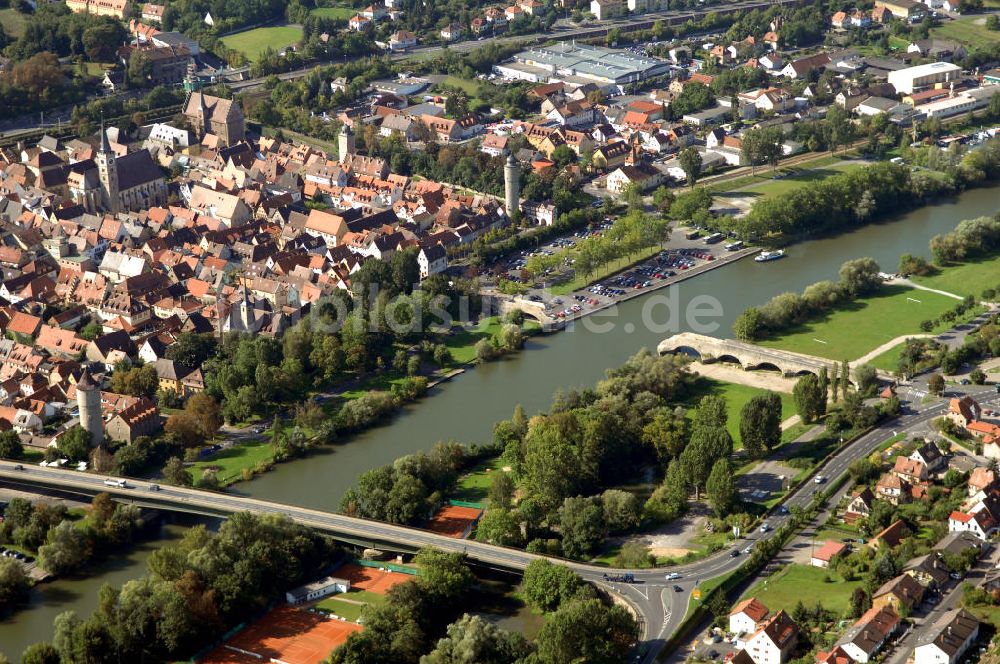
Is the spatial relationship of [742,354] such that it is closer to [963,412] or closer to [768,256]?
[963,412]

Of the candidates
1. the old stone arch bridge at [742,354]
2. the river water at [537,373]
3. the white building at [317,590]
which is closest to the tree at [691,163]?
the river water at [537,373]

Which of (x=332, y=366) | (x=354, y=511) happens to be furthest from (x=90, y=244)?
(x=354, y=511)

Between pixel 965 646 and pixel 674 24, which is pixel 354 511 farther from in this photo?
pixel 674 24

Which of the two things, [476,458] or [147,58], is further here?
[147,58]

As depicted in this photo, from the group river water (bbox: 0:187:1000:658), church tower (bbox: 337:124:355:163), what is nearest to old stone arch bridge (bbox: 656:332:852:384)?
river water (bbox: 0:187:1000:658)

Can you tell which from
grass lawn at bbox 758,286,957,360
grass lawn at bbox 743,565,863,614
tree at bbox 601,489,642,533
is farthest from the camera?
grass lawn at bbox 758,286,957,360

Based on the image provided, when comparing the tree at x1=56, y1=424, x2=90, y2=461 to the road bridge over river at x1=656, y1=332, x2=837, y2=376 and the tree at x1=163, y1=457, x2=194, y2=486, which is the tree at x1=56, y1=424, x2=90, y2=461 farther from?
the road bridge over river at x1=656, y1=332, x2=837, y2=376

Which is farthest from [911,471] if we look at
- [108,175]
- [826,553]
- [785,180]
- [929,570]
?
[108,175]
